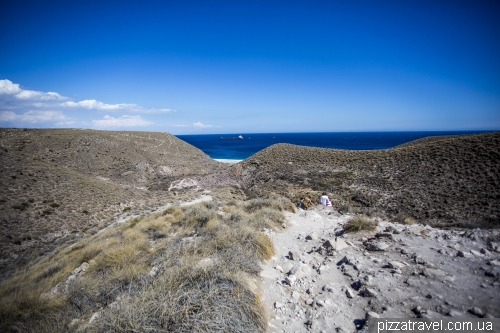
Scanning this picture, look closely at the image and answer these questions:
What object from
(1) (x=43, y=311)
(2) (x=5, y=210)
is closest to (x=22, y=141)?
(2) (x=5, y=210)

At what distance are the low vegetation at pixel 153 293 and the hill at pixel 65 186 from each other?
31.7 ft

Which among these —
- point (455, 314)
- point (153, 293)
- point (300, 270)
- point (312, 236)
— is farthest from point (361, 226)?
point (153, 293)

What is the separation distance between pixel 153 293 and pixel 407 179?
21.1m

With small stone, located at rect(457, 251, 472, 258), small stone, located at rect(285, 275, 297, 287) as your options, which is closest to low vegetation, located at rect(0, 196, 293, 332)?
small stone, located at rect(285, 275, 297, 287)

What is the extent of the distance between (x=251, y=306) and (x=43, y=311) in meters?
4.38

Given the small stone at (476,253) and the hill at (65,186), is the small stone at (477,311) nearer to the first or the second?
the small stone at (476,253)

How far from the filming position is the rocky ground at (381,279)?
12.3 ft

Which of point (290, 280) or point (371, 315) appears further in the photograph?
point (290, 280)

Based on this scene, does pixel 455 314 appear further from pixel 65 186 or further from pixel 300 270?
pixel 65 186

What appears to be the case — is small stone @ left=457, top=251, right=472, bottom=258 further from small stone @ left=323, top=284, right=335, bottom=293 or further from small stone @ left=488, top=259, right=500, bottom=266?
small stone @ left=323, top=284, right=335, bottom=293

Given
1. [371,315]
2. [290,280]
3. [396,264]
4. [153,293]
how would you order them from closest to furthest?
1. [371,315]
2. [153,293]
3. [290,280]
4. [396,264]

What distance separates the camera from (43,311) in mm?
4176

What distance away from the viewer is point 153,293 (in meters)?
3.94

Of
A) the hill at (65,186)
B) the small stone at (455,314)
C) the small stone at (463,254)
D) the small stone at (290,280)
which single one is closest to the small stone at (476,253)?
→ the small stone at (463,254)
